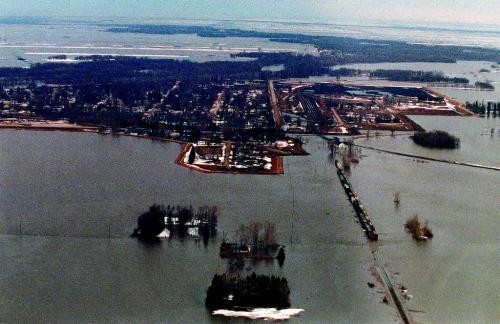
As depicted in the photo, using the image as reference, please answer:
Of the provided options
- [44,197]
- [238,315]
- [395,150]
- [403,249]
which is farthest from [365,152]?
[238,315]

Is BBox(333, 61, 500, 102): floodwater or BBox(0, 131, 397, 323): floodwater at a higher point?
BBox(333, 61, 500, 102): floodwater

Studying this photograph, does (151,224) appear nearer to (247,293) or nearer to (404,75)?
(247,293)

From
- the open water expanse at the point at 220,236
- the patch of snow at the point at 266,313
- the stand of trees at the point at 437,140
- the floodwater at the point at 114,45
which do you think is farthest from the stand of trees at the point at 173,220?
the floodwater at the point at 114,45

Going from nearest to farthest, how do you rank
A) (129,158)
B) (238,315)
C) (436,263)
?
(238,315), (436,263), (129,158)

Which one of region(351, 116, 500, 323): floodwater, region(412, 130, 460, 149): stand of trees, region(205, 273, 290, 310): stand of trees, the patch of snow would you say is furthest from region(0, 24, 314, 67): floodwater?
the patch of snow

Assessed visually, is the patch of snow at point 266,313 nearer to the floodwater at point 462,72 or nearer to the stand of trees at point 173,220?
the stand of trees at point 173,220

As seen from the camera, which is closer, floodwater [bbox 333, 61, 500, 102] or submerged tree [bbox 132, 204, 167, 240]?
submerged tree [bbox 132, 204, 167, 240]

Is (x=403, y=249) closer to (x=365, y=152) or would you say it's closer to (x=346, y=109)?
(x=365, y=152)

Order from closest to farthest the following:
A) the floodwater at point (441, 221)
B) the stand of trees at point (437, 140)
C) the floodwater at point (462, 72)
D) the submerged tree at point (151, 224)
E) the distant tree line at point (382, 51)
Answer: the floodwater at point (441, 221), the submerged tree at point (151, 224), the stand of trees at point (437, 140), the floodwater at point (462, 72), the distant tree line at point (382, 51)

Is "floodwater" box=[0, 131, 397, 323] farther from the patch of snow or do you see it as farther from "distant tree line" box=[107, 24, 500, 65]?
"distant tree line" box=[107, 24, 500, 65]
